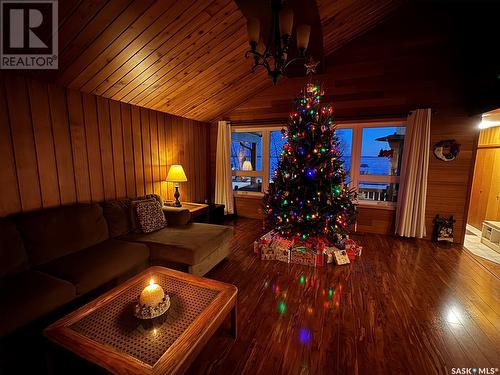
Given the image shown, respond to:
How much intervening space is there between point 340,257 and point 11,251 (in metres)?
3.17

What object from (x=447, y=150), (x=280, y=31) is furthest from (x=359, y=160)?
(x=280, y=31)

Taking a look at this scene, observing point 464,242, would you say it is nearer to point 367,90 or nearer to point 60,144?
point 367,90

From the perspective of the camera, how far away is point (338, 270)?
265 cm

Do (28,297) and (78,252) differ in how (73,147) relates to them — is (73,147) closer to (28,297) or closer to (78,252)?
(78,252)

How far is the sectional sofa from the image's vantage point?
4.84 ft

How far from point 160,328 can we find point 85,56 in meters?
2.42

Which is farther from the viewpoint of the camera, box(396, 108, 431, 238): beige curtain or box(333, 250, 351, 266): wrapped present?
box(396, 108, 431, 238): beige curtain

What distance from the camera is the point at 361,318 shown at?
1.85m

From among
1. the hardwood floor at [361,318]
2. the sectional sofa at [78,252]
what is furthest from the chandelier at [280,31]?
the hardwood floor at [361,318]

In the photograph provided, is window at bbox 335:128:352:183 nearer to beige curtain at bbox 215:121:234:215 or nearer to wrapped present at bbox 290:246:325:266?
wrapped present at bbox 290:246:325:266

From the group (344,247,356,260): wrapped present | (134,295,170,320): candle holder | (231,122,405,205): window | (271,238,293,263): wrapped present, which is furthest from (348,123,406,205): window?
(134,295,170,320): candle holder

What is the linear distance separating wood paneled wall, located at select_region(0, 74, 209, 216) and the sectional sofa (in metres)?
0.29

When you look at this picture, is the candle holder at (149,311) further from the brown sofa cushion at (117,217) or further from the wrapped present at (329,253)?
the wrapped present at (329,253)

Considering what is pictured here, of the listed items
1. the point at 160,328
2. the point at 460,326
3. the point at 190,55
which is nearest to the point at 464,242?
the point at 460,326
